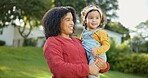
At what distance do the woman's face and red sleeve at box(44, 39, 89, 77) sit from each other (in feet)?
0.60

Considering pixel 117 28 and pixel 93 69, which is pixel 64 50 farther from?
pixel 117 28

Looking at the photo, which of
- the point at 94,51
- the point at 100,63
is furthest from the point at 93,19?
the point at 100,63

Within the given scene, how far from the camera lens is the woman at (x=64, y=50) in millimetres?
2621

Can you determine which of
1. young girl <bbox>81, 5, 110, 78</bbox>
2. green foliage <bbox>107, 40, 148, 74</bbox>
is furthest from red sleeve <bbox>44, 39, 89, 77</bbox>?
green foliage <bbox>107, 40, 148, 74</bbox>

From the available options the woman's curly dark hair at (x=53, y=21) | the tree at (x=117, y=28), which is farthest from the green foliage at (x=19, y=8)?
the tree at (x=117, y=28)

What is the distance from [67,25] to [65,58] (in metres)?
0.29

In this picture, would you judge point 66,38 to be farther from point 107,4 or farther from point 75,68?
point 107,4

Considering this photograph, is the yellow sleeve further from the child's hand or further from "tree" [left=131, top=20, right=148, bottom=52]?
"tree" [left=131, top=20, right=148, bottom=52]

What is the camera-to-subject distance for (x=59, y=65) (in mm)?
2586

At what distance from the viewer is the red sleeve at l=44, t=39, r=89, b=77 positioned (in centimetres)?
260

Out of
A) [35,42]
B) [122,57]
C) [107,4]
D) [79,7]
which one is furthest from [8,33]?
[122,57]

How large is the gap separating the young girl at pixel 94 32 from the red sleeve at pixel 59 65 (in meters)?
0.34

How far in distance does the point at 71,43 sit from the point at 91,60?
0.74ft

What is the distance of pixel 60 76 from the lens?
2.66 meters
